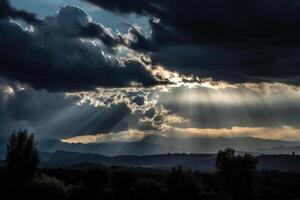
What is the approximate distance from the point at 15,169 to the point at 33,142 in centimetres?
1026

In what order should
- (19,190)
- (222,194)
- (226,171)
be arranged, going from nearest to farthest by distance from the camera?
(19,190)
(226,171)
(222,194)

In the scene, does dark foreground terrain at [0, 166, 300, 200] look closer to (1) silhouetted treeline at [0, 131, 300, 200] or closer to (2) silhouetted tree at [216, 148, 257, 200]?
(1) silhouetted treeline at [0, 131, 300, 200]

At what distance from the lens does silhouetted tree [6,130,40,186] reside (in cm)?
13450

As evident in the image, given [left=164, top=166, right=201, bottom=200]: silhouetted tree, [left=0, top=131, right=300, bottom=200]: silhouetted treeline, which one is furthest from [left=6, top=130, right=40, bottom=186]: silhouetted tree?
[left=164, top=166, right=201, bottom=200]: silhouetted tree

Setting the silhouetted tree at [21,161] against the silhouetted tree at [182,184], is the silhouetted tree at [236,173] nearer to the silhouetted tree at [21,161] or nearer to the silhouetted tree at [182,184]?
the silhouetted tree at [182,184]

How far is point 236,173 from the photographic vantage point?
488 ft

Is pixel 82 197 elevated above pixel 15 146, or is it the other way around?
pixel 15 146

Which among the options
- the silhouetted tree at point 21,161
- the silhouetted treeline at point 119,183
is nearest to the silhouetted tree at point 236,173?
the silhouetted treeline at point 119,183

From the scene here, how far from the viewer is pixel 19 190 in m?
129

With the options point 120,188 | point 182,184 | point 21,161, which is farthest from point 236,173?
point 21,161

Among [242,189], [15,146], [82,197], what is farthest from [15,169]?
[242,189]

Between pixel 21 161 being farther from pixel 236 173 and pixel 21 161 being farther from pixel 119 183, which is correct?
pixel 236 173

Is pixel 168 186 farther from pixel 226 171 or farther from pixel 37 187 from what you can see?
pixel 37 187

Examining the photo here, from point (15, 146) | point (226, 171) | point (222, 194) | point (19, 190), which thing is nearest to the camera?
point (19, 190)
